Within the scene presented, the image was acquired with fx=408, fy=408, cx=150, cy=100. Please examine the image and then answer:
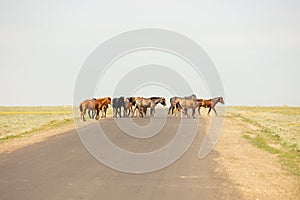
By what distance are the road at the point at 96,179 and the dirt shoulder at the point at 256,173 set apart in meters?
0.41

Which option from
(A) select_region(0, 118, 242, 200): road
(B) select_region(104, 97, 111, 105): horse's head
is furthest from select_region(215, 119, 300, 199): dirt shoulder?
(B) select_region(104, 97, 111, 105): horse's head

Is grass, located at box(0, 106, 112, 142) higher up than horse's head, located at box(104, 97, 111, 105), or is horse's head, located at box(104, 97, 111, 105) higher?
horse's head, located at box(104, 97, 111, 105)

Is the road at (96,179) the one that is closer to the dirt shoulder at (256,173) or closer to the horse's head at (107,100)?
the dirt shoulder at (256,173)

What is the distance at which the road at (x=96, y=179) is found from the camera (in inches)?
371

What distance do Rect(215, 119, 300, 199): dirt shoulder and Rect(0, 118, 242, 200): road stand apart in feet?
1.36

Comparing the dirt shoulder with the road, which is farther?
the dirt shoulder

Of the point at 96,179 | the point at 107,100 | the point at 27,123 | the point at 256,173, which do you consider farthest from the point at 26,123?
the point at 256,173

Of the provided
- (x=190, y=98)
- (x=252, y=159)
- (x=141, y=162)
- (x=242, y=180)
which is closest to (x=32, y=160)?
(x=141, y=162)

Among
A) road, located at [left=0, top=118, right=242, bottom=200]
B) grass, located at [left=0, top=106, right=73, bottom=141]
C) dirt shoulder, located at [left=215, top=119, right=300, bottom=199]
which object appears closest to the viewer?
road, located at [left=0, top=118, right=242, bottom=200]

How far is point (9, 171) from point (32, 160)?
81.6 inches

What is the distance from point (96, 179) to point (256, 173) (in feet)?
16.8

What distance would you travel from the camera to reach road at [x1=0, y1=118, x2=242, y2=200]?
9430mm

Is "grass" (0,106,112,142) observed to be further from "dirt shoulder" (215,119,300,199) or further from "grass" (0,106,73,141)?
"dirt shoulder" (215,119,300,199)

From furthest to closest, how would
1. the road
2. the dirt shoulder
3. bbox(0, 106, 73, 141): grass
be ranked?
1. bbox(0, 106, 73, 141): grass
2. the dirt shoulder
3. the road
